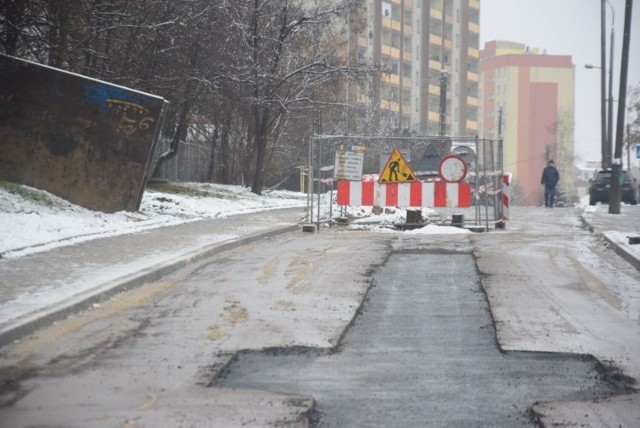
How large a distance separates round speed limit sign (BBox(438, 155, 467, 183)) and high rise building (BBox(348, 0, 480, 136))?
3026 inches

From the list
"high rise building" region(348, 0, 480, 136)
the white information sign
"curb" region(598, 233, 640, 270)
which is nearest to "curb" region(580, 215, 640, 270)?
"curb" region(598, 233, 640, 270)

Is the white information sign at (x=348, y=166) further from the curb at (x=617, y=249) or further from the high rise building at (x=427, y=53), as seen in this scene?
the high rise building at (x=427, y=53)

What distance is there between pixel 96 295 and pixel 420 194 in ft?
36.6

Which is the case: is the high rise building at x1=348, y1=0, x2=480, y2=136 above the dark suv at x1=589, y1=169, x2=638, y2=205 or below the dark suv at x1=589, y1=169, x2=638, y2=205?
above

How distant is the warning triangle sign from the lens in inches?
777

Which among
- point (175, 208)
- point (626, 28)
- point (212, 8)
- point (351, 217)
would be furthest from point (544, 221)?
point (212, 8)

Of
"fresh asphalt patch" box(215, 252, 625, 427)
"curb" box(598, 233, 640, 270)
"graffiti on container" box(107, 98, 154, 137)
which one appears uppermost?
"graffiti on container" box(107, 98, 154, 137)

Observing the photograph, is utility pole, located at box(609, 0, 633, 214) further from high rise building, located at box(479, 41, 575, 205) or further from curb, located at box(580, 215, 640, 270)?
high rise building, located at box(479, 41, 575, 205)

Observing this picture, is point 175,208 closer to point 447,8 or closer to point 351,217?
point 351,217

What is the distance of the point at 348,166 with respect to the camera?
790 inches

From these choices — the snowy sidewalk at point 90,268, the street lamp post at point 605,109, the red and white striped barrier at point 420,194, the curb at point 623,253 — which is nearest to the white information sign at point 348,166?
the red and white striped barrier at point 420,194

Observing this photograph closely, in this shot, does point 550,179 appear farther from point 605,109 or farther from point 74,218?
point 74,218

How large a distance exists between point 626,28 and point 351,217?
10.3m

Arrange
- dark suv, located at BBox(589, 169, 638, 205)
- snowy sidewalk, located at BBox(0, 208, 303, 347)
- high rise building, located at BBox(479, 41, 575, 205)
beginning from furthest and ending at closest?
high rise building, located at BBox(479, 41, 575, 205) → dark suv, located at BBox(589, 169, 638, 205) → snowy sidewalk, located at BBox(0, 208, 303, 347)
